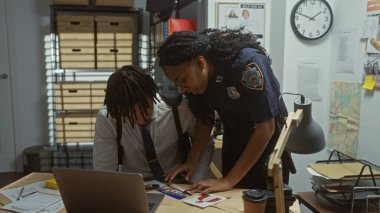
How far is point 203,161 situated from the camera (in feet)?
5.06

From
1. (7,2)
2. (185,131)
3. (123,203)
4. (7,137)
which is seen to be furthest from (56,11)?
(123,203)

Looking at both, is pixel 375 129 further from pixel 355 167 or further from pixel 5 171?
pixel 5 171

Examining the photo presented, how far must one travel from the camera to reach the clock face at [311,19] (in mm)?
2596

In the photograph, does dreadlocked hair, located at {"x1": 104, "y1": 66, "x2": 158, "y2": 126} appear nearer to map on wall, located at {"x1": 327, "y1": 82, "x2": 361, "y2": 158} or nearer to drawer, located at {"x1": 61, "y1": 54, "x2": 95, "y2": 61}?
map on wall, located at {"x1": 327, "y1": 82, "x2": 361, "y2": 158}

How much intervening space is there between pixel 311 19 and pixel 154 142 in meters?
1.69

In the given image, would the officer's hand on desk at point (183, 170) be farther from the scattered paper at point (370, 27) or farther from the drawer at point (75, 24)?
the drawer at point (75, 24)

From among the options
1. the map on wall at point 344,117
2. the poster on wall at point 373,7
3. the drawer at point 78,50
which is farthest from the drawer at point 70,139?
the poster on wall at point 373,7

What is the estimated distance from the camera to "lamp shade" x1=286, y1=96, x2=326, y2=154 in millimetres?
1399

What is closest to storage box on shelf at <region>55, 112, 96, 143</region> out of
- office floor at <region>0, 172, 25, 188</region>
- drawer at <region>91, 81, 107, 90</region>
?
drawer at <region>91, 81, 107, 90</region>

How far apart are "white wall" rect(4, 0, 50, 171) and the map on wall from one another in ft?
9.60

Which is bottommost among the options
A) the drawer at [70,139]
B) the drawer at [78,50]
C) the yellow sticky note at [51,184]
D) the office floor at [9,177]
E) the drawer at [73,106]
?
the office floor at [9,177]

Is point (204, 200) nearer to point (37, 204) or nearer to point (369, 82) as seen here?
point (37, 204)

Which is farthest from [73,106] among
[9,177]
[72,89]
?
[9,177]

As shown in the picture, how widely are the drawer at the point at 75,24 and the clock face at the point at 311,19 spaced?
6.07ft
